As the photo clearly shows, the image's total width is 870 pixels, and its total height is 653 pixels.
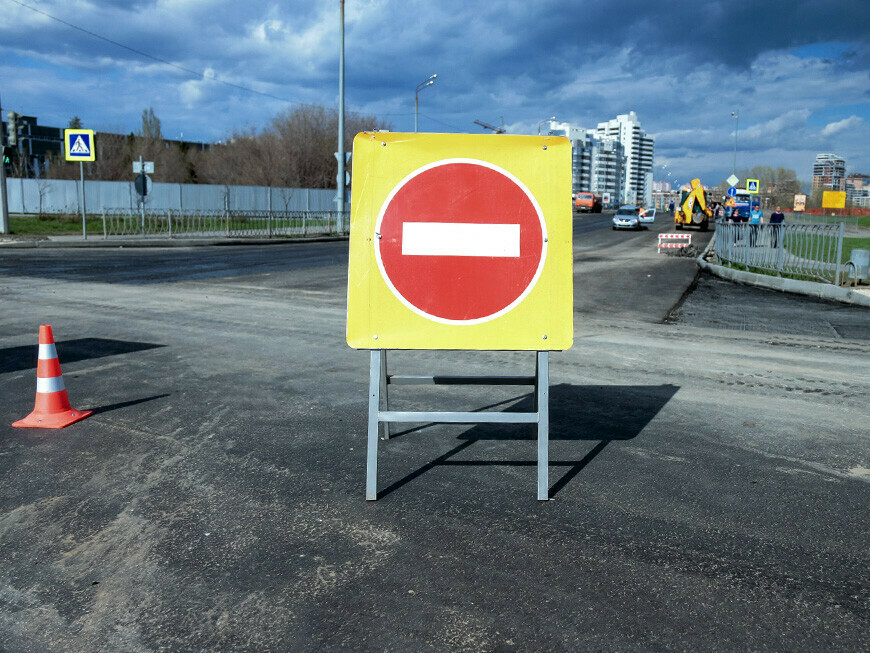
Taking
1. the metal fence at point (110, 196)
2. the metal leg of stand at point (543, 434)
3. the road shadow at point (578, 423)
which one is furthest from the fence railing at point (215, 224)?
the metal leg of stand at point (543, 434)

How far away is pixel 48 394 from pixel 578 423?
3.80 m

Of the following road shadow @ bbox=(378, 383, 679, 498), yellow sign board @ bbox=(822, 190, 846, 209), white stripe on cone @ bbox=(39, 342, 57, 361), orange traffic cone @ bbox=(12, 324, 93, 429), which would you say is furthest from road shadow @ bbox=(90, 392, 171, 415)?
yellow sign board @ bbox=(822, 190, 846, 209)

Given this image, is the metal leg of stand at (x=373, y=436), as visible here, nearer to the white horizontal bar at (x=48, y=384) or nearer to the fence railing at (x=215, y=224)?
the white horizontal bar at (x=48, y=384)

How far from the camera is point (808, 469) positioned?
14.4 ft

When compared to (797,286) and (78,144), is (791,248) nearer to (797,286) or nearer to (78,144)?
(797,286)

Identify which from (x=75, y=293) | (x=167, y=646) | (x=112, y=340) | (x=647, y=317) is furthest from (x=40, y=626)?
(x=75, y=293)

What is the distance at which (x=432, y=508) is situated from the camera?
3.78 metres

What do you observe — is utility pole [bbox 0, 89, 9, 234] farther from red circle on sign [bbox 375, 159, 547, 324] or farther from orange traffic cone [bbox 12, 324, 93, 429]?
red circle on sign [bbox 375, 159, 547, 324]

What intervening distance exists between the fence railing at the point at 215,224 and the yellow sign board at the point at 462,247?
2926 centimetres

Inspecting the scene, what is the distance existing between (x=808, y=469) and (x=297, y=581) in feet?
10.2

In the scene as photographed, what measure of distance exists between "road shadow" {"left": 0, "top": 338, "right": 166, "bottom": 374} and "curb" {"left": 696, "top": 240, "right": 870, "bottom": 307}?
39.3 feet

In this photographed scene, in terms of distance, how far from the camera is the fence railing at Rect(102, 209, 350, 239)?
104 feet

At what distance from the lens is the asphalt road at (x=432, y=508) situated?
2.74 m

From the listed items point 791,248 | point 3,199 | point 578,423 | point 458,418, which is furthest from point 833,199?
point 458,418
